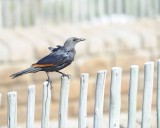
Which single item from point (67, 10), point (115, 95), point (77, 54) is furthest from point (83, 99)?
point (67, 10)

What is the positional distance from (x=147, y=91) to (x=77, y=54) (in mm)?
2941

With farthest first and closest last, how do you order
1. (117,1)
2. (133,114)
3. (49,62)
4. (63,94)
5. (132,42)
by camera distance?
(117,1) < (132,42) < (133,114) < (63,94) < (49,62)

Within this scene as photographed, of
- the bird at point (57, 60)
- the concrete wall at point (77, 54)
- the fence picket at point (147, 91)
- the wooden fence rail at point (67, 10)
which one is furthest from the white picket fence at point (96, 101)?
the wooden fence rail at point (67, 10)

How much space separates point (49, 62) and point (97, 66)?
3.70 m

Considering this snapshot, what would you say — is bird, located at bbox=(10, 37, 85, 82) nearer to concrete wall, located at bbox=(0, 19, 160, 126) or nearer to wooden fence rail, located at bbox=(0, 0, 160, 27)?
concrete wall, located at bbox=(0, 19, 160, 126)

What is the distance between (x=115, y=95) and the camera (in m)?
4.84

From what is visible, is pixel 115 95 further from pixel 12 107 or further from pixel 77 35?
pixel 77 35

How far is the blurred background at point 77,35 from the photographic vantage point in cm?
766

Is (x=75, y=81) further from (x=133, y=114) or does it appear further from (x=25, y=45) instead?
(x=133, y=114)

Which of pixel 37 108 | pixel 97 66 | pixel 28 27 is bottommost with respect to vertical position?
pixel 37 108

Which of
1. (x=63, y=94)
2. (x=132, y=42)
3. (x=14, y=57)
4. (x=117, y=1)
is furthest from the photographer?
(x=117, y=1)

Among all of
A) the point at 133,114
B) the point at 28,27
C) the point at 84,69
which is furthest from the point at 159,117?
the point at 28,27

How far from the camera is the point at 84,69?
25.9ft

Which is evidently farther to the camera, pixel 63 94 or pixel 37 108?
pixel 37 108
